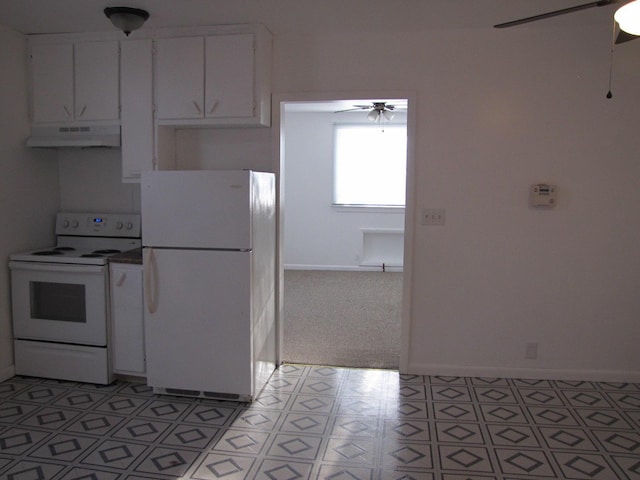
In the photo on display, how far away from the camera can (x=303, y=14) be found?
307cm

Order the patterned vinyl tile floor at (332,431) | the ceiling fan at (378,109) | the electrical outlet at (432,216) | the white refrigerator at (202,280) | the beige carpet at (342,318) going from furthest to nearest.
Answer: the ceiling fan at (378,109) → the beige carpet at (342,318) → the electrical outlet at (432,216) → the white refrigerator at (202,280) → the patterned vinyl tile floor at (332,431)

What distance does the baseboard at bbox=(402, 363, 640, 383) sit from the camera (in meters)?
3.46

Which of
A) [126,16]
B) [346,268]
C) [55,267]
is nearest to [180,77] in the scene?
[126,16]

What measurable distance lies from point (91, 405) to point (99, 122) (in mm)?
1844

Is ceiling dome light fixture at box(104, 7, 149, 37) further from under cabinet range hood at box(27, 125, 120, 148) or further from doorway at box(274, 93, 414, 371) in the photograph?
doorway at box(274, 93, 414, 371)

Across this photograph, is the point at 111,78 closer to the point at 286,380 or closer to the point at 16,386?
the point at 16,386

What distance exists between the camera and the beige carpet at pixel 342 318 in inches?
157

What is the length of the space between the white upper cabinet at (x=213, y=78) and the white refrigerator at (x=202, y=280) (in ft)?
1.73

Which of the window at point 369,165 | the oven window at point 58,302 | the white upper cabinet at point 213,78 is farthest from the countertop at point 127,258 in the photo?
the window at point 369,165

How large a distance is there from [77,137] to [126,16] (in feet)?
3.13

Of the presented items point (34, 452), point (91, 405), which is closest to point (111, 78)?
point (91, 405)

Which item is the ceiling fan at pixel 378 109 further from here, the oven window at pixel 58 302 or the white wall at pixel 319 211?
the oven window at pixel 58 302

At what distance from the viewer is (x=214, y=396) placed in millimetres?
3170

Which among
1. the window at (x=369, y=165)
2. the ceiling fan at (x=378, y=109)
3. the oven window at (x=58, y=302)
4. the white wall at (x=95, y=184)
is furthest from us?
the window at (x=369, y=165)
